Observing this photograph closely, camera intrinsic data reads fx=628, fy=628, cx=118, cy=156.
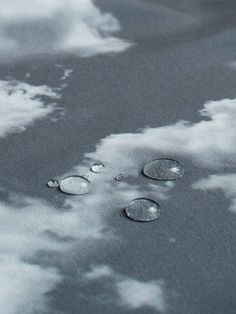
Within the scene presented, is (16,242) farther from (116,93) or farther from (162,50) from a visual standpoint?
(162,50)

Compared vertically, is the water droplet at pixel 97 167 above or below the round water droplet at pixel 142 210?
above

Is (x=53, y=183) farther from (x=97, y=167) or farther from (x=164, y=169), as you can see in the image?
(x=164, y=169)

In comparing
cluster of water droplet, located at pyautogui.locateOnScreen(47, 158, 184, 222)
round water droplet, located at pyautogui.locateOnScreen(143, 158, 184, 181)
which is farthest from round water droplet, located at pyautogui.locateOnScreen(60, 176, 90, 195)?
round water droplet, located at pyautogui.locateOnScreen(143, 158, 184, 181)

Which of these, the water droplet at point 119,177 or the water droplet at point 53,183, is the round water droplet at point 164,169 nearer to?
the water droplet at point 119,177

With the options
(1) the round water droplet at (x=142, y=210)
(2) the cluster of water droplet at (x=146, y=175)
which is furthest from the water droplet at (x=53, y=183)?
(1) the round water droplet at (x=142, y=210)

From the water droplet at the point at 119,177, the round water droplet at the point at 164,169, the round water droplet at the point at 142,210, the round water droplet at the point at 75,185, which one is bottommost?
the round water droplet at the point at 142,210

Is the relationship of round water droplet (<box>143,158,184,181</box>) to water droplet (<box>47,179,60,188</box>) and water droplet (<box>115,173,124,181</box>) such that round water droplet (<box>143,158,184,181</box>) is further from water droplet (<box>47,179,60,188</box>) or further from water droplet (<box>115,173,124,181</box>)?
water droplet (<box>47,179,60,188</box>)

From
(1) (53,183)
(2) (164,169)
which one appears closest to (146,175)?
(2) (164,169)
